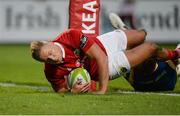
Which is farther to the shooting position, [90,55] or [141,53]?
[141,53]

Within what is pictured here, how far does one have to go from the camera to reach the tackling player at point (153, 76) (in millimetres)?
10500

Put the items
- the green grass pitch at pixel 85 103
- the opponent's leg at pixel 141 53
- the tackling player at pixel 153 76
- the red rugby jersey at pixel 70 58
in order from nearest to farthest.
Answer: the green grass pitch at pixel 85 103
the red rugby jersey at pixel 70 58
the opponent's leg at pixel 141 53
the tackling player at pixel 153 76

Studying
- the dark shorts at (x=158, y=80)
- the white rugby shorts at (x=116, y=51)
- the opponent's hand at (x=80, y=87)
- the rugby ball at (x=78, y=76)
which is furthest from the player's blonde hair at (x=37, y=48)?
the dark shorts at (x=158, y=80)

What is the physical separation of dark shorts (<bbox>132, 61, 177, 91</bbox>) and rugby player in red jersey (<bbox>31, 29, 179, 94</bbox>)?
502mm

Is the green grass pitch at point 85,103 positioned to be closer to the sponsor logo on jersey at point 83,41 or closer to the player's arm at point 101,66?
the player's arm at point 101,66

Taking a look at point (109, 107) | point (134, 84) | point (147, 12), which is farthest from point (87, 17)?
point (147, 12)

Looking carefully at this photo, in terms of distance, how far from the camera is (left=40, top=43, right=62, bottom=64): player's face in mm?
9297

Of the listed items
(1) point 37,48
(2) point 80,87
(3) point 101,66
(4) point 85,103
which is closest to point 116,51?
(3) point 101,66

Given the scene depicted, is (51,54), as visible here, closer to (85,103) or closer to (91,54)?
(91,54)

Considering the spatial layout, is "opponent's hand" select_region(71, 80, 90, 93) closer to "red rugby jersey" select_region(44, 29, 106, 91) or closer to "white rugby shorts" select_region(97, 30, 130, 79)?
"red rugby jersey" select_region(44, 29, 106, 91)

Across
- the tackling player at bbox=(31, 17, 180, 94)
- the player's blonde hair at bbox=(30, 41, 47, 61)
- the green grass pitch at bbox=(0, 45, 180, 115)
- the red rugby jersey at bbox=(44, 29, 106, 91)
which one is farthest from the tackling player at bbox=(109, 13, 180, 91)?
the player's blonde hair at bbox=(30, 41, 47, 61)

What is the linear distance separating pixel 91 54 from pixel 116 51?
0.62 metres

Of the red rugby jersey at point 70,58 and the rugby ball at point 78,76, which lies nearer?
the rugby ball at point 78,76

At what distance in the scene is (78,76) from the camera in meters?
9.35
